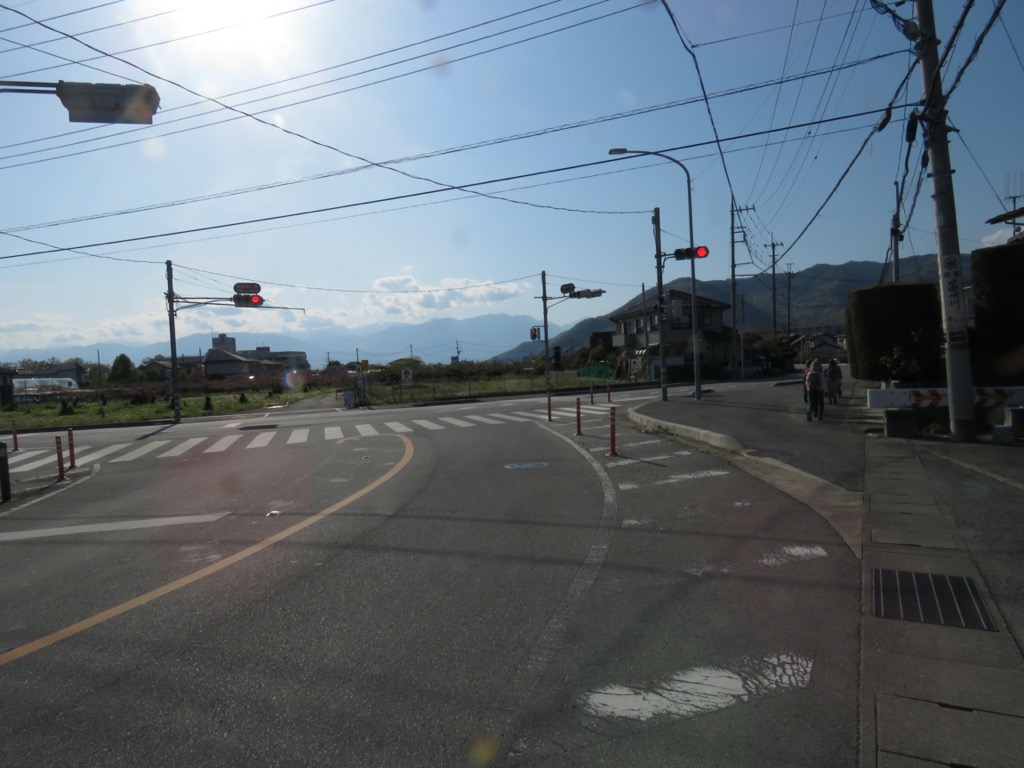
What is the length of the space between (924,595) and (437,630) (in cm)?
373

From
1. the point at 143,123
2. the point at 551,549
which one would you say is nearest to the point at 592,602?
the point at 551,549

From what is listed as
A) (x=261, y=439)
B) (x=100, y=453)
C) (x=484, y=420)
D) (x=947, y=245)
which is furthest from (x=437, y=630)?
(x=484, y=420)

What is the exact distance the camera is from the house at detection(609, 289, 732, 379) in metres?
59.9

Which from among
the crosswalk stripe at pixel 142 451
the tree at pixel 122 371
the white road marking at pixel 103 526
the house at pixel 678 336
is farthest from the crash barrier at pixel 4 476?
the tree at pixel 122 371

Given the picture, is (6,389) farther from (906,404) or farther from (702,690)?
(702,690)

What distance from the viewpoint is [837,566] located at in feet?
20.6

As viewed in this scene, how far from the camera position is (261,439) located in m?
21.4

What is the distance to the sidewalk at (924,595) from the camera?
3.53 meters

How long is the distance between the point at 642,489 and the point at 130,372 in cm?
9032

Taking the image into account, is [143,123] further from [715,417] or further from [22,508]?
[715,417]

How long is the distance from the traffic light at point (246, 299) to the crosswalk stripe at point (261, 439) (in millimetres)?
8126

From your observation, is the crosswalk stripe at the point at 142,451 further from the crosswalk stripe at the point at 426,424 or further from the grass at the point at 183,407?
the grass at the point at 183,407

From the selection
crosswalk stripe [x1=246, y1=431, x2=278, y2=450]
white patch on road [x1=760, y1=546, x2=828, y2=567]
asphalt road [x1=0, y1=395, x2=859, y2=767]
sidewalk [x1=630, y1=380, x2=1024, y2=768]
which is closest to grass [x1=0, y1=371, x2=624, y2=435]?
crosswalk stripe [x1=246, y1=431, x2=278, y2=450]

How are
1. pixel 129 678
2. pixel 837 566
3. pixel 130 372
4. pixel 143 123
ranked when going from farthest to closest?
pixel 130 372, pixel 143 123, pixel 837 566, pixel 129 678
